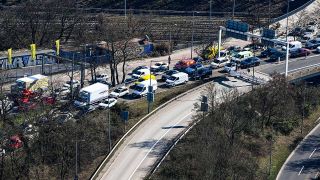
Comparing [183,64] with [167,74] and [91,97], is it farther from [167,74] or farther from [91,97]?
[91,97]

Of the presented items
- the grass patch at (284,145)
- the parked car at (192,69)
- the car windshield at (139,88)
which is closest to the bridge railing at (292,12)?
the parked car at (192,69)

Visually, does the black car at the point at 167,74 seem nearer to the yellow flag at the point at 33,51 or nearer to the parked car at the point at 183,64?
the parked car at the point at 183,64

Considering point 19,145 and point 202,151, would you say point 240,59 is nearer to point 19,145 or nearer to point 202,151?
point 202,151

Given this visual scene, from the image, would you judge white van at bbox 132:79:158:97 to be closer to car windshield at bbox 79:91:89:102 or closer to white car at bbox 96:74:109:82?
car windshield at bbox 79:91:89:102

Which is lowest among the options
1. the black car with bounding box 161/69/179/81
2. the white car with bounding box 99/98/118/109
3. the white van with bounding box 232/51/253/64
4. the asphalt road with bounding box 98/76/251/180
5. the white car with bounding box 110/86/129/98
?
the asphalt road with bounding box 98/76/251/180

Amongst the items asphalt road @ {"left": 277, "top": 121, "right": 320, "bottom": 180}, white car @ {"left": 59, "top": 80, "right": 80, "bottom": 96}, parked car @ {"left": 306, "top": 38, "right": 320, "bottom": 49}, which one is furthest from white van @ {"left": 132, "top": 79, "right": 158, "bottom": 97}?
parked car @ {"left": 306, "top": 38, "right": 320, "bottom": 49}

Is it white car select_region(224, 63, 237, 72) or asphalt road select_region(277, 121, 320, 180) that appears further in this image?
white car select_region(224, 63, 237, 72)
